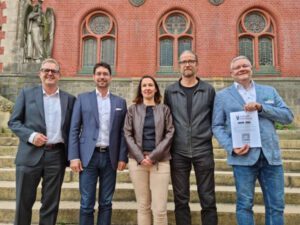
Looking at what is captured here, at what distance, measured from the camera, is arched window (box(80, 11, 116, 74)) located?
14.0 m

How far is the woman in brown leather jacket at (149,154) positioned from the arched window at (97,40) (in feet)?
34.5

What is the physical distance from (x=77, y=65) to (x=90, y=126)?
34.8 feet

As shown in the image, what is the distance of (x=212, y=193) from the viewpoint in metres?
3.62

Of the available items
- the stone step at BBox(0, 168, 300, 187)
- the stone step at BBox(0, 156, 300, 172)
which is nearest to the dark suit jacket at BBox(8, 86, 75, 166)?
the stone step at BBox(0, 168, 300, 187)

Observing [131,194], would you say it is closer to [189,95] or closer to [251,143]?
[189,95]

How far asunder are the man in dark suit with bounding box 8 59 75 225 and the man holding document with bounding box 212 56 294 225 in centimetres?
185

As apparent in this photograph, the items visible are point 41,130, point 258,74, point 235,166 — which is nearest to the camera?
point 235,166

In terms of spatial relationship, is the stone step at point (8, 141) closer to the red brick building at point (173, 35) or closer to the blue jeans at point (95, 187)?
the blue jeans at point (95, 187)

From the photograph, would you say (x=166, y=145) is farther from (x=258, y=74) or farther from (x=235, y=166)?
(x=258, y=74)

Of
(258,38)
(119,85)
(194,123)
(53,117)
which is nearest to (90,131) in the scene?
(53,117)

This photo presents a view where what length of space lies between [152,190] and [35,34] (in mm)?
11538

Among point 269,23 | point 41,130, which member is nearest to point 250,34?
point 269,23

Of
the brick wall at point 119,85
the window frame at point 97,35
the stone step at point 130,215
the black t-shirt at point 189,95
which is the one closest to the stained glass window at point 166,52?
the brick wall at point 119,85

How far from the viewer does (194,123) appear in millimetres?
3684
